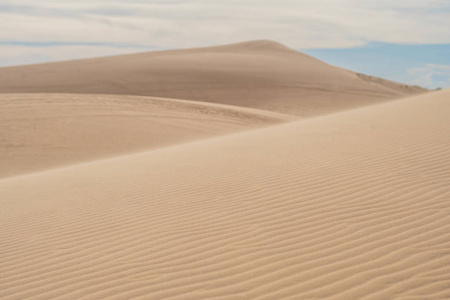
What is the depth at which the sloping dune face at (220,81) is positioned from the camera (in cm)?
3400

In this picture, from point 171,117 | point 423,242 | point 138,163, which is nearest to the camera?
point 423,242

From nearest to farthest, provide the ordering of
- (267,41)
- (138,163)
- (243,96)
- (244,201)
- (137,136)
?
(244,201)
(138,163)
(137,136)
(243,96)
(267,41)

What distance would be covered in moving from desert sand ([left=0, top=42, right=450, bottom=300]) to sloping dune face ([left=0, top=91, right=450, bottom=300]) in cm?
2

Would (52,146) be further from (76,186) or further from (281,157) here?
(281,157)

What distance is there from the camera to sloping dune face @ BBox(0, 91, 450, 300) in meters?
3.76

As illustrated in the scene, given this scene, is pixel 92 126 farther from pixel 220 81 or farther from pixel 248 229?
pixel 220 81

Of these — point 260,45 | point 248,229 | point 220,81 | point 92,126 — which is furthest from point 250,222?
point 260,45

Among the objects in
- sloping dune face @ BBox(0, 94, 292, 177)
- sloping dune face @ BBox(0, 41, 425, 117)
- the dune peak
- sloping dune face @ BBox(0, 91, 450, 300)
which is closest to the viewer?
sloping dune face @ BBox(0, 91, 450, 300)

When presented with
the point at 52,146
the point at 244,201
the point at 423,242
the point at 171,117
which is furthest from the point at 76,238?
the point at 171,117

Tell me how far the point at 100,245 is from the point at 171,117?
1499 cm

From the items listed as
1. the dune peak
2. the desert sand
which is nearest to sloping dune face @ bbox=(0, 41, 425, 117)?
the dune peak

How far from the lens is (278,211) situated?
532 cm

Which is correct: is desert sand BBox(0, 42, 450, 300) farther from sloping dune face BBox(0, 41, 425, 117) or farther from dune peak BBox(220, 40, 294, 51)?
dune peak BBox(220, 40, 294, 51)

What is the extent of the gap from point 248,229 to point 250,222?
7.8 inches
